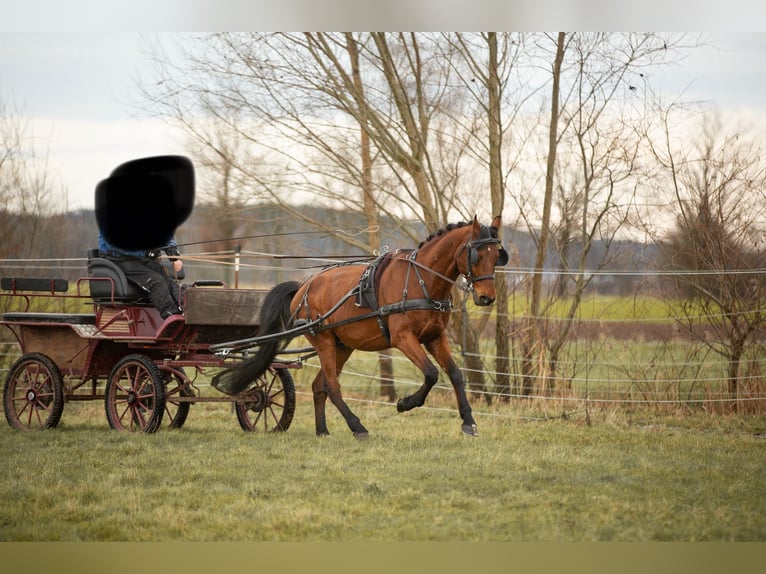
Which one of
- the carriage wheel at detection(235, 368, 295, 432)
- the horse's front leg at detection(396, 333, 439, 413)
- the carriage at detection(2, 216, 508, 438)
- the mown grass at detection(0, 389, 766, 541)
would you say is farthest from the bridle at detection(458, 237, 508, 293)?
the carriage wheel at detection(235, 368, 295, 432)

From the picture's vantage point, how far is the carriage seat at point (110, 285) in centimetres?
589

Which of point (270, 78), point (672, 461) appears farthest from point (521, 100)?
point (672, 461)

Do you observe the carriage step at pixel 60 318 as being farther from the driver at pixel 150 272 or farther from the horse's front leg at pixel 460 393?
the horse's front leg at pixel 460 393

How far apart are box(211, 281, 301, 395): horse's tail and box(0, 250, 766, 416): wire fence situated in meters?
0.34

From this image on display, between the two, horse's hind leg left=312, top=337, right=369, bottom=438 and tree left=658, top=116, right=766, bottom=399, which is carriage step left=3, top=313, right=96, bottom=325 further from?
tree left=658, top=116, right=766, bottom=399

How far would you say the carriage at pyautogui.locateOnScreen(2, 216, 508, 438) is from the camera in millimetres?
5395

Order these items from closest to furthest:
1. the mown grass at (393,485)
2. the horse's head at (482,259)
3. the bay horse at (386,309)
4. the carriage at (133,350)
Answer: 1. the mown grass at (393,485)
2. the horse's head at (482,259)
3. the bay horse at (386,309)
4. the carriage at (133,350)

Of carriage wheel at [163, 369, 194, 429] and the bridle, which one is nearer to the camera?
the bridle

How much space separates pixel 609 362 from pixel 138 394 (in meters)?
3.35

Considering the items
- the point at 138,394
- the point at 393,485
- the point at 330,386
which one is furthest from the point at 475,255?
the point at 138,394

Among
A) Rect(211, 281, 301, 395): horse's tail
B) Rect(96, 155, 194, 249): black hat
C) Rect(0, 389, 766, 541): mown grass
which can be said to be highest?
Rect(96, 155, 194, 249): black hat

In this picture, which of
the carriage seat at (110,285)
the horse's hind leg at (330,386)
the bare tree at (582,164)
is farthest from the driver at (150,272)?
the bare tree at (582,164)

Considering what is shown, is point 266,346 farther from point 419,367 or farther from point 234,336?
point 419,367

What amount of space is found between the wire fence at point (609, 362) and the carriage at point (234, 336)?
0.46 m
